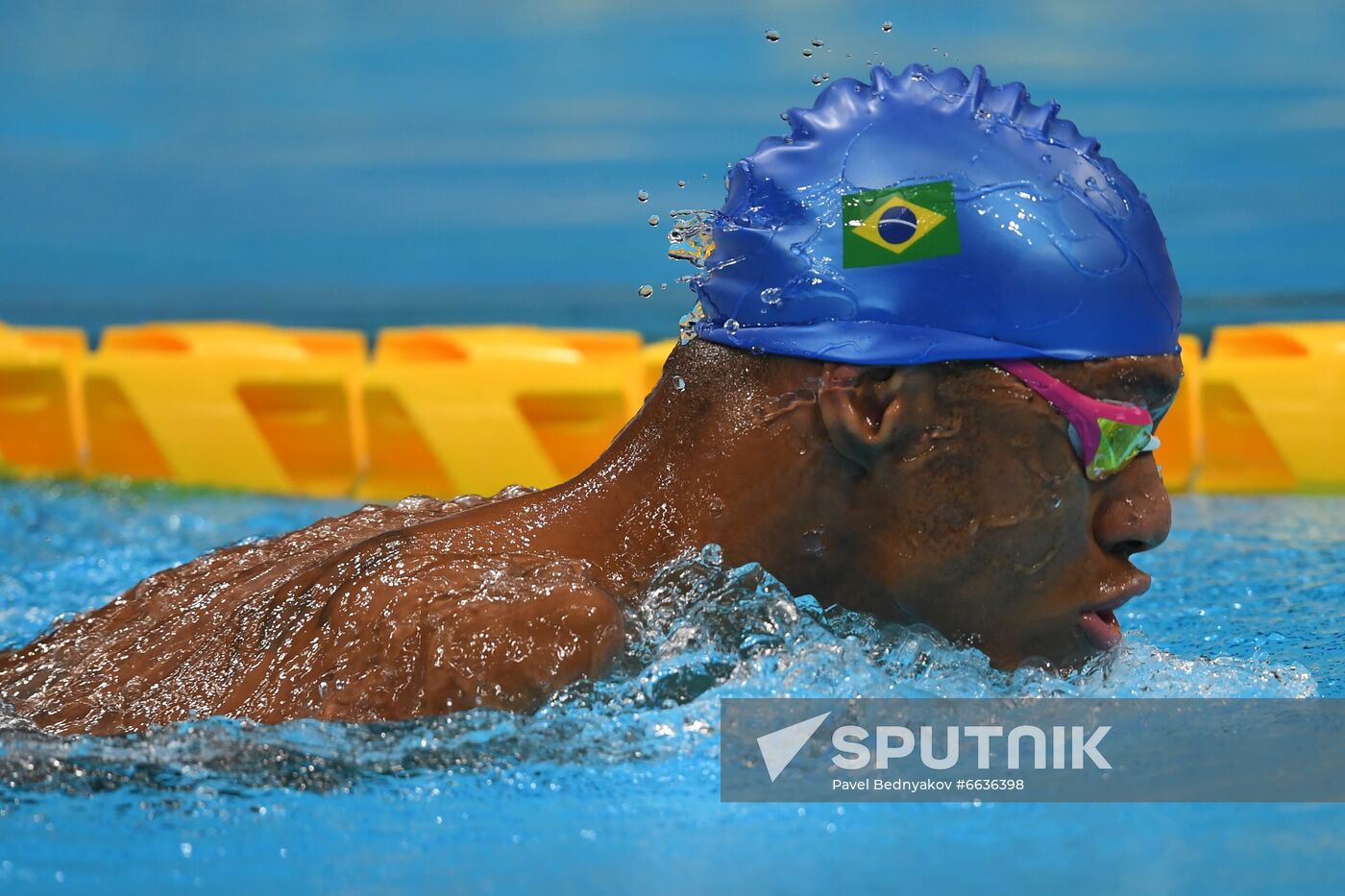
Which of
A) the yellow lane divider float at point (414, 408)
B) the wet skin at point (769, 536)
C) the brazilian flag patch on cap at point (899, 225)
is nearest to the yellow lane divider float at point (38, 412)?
the yellow lane divider float at point (414, 408)

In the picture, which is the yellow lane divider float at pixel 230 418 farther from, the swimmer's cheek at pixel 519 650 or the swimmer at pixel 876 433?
the swimmer's cheek at pixel 519 650

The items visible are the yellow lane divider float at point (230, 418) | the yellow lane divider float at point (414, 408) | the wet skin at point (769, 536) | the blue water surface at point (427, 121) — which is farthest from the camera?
the blue water surface at point (427, 121)

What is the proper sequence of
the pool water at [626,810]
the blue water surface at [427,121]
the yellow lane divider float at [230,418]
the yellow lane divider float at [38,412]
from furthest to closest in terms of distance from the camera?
the blue water surface at [427,121] → the yellow lane divider float at [38,412] → the yellow lane divider float at [230,418] → the pool water at [626,810]

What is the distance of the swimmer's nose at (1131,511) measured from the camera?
178 cm

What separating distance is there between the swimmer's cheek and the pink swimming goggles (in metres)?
0.55

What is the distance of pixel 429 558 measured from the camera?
172 cm

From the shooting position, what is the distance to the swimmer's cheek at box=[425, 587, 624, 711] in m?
1.56

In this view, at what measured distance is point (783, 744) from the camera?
1705mm

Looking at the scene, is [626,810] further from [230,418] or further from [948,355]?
[230,418]

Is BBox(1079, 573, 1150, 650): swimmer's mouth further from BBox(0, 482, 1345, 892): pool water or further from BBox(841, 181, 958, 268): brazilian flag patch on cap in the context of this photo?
BBox(841, 181, 958, 268): brazilian flag patch on cap

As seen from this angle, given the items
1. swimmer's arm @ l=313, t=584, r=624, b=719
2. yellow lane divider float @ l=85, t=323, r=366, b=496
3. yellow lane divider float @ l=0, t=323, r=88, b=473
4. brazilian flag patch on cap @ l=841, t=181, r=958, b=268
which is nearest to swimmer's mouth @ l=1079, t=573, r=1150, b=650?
brazilian flag patch on cap @ l=841, t=181, r=958, b=268

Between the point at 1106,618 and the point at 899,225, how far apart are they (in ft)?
1.86

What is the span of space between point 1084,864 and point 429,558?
2.53 ft

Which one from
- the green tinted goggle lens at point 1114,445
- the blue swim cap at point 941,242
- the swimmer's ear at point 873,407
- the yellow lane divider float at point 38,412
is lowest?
the yellow lane divider float at point 38,412
